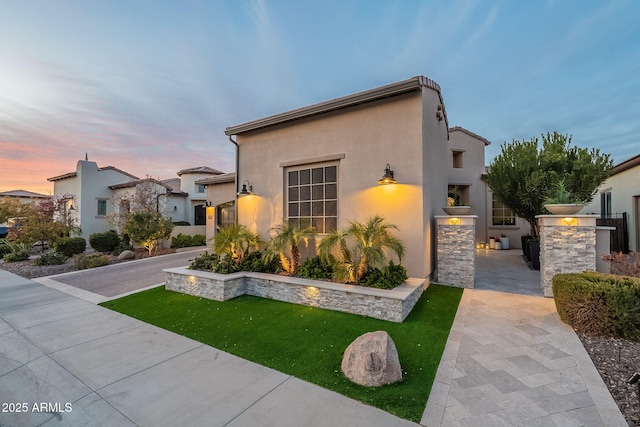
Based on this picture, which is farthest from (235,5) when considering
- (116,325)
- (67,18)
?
(116,325)

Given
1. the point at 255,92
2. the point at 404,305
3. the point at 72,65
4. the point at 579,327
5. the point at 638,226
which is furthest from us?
the point at 255,92

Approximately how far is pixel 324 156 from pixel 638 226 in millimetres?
13311

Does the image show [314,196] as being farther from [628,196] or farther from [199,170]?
[199,170]

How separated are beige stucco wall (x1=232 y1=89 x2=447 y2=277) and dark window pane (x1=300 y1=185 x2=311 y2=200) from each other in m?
0.73

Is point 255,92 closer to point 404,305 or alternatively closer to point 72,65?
point 72,65

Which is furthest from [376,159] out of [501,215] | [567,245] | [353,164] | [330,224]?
[501,215]

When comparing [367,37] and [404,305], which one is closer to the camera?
[404,305]

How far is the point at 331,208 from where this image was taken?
24.9ft

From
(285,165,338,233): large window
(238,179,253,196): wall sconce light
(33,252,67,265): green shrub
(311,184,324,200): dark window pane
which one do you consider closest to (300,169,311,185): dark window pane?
(285,165,338,233): large window

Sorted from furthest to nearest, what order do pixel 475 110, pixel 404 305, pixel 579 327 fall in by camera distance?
pixel 475 110, pixel 404 305, pixel 579 327

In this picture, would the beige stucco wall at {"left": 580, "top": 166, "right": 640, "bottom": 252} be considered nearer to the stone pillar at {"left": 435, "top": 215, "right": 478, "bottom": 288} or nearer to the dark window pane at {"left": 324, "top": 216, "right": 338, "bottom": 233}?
the stone pillar at {"left": 435, "top": 215, "right": 478, "bottom": 288}

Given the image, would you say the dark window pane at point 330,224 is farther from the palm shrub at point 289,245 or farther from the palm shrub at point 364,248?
the palm shrub at point 364,248

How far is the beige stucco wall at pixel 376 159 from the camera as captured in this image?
21.0ft

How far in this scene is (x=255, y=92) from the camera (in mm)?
13727
